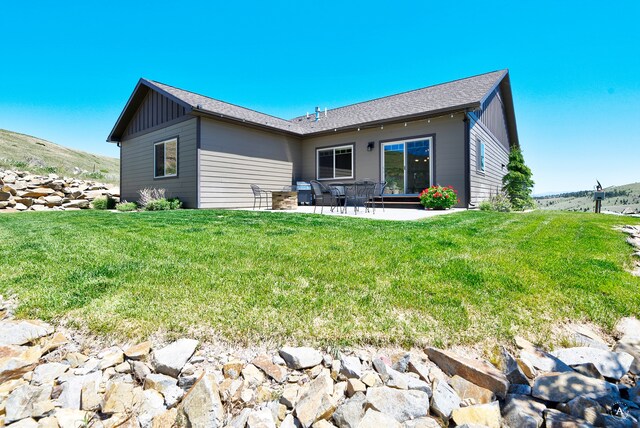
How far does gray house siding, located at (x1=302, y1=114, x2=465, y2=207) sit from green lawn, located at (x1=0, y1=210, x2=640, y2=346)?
560cm

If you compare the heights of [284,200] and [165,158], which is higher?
[165,158]

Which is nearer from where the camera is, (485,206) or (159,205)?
(159,205)

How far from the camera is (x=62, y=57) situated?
1265 centimetres

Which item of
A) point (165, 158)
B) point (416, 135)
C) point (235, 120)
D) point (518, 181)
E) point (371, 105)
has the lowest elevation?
point (518, 181)

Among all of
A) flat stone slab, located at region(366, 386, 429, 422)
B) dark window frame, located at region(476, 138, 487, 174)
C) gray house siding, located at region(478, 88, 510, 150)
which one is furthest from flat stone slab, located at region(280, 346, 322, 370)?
gray house siding, located at region(478, 88, 510, 150)

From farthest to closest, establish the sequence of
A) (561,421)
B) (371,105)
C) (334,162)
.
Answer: (371,105) < (334,162) < (561,421)

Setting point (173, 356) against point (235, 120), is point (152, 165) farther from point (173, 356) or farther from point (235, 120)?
point (173, 356)

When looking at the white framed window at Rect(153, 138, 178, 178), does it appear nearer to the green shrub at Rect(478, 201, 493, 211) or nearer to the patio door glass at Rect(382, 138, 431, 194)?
the patio door glass at Rect(382, 138, 431, 194)

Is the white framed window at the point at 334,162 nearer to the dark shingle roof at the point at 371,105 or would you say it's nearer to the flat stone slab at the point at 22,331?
the dark shingle roof at the point at 371,105

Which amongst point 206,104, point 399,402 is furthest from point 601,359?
point 206,104

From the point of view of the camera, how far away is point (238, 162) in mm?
9453

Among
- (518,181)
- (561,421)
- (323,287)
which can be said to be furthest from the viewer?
(518,181)

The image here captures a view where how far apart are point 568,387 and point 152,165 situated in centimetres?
1198

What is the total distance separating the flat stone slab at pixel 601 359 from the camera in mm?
1229
